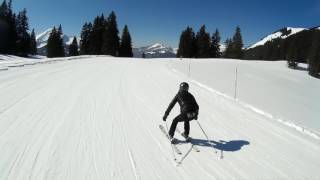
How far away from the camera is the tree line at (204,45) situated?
77.0 meters

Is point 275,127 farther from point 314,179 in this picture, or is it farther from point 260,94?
point 260,94

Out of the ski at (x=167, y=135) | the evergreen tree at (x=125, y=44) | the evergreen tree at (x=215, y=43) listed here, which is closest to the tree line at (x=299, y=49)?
the evergreen tree at (x=215, y=43)

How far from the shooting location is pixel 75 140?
754cm

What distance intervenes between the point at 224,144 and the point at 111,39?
64.1m

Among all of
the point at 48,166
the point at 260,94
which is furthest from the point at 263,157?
the point at 260,94

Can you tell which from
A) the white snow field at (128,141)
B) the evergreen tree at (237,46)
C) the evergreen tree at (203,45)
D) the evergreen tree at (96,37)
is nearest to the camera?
the white snow field at (128,141)

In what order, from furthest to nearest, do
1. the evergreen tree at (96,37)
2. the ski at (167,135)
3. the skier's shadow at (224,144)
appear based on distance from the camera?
the evergreen tree at (96,37), the skier's shadow at (224,144), the ski at (167,135)

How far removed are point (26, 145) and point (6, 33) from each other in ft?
248

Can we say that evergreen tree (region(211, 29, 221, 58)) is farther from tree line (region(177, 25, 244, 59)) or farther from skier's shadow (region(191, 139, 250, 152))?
skier's shadow (region(191, 139, 250, 152))

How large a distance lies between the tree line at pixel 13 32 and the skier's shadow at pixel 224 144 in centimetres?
7252

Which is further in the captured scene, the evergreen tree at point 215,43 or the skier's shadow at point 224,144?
A: the evergreen tree at point 215,43

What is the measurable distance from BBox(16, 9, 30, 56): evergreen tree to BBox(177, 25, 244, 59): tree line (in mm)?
43473

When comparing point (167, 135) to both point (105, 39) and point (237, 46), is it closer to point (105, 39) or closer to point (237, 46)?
point (105, 39)

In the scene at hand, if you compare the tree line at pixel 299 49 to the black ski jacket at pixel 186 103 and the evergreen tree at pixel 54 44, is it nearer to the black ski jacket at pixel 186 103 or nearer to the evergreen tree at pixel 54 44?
the evergreen tree at pixel 54 44
